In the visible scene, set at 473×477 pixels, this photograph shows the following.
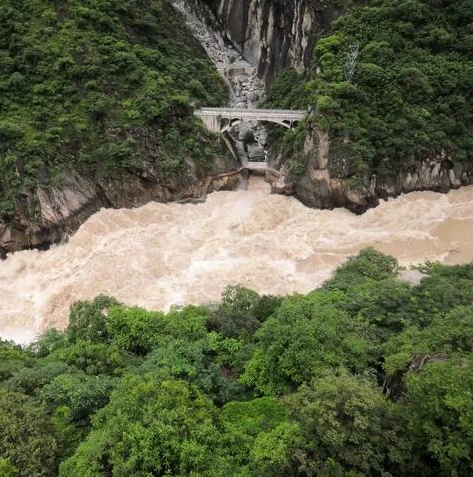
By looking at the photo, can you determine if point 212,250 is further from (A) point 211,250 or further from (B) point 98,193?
(B) point 98,193

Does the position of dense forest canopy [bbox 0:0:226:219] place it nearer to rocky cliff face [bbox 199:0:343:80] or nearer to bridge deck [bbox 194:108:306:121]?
bridge deck [bbox 194:108:306:121]

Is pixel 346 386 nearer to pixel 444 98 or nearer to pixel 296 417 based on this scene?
pixel 296 417

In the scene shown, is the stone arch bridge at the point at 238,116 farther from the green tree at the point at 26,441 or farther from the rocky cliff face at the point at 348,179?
the green tree at the point at 26,441

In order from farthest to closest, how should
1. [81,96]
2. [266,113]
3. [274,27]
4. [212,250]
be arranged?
[274,27], [266,113], [81,96], [212,250]

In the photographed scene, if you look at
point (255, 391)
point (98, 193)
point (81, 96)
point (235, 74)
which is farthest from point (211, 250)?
point (235, 74)

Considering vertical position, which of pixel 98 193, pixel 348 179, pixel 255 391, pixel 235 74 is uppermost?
pixel 235 74

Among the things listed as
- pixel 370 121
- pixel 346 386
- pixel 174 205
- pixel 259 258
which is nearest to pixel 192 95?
pixel 174 205

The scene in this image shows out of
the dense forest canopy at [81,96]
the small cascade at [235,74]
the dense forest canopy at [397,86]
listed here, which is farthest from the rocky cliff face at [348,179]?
the dense forest canopy at [81,96]
